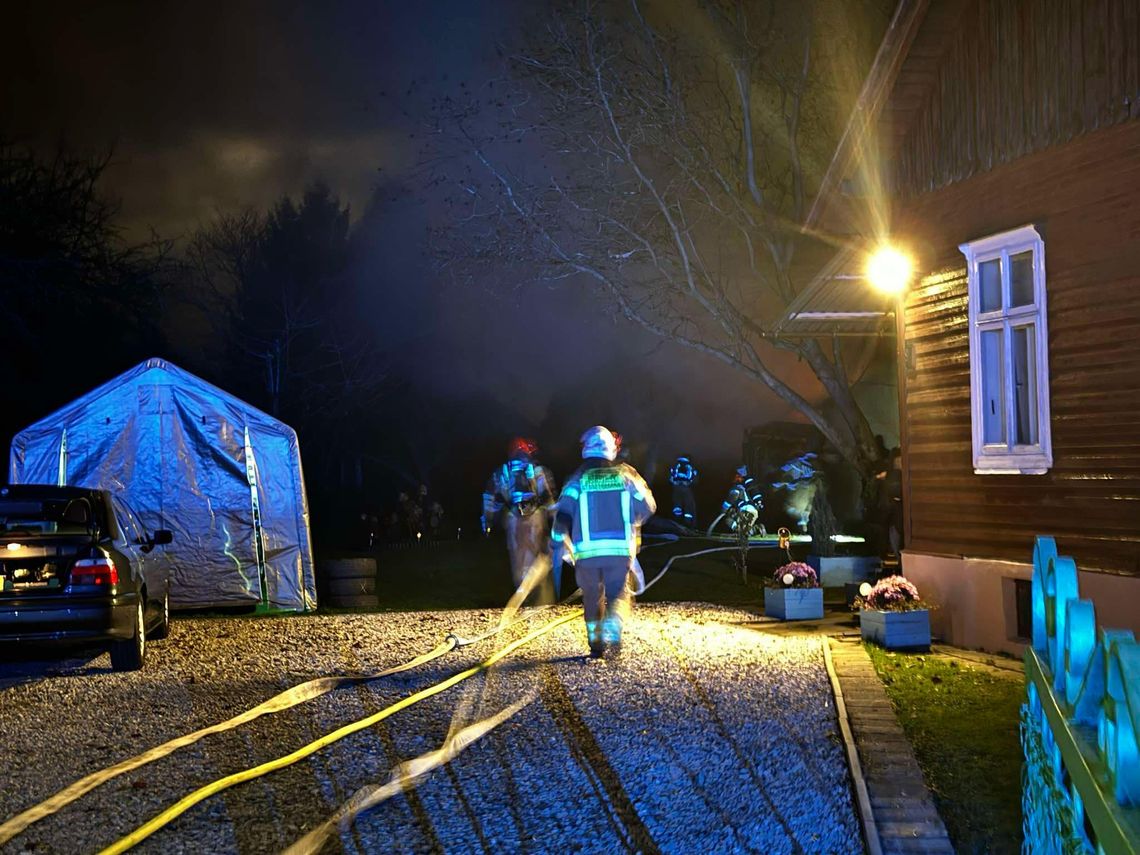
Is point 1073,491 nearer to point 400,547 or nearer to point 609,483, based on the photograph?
point 609,483

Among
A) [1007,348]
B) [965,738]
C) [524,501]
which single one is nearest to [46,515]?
[524,501]

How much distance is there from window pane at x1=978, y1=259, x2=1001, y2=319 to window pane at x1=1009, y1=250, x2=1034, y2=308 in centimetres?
17

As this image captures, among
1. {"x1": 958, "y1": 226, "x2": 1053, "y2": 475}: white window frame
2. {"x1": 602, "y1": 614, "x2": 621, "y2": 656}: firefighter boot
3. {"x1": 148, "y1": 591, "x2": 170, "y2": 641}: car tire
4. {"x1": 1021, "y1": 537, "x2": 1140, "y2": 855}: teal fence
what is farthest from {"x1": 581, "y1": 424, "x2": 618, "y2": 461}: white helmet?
→ {"x1": 1021, "y1": 537, "x2": 1140, "y2": 855}: teal fence

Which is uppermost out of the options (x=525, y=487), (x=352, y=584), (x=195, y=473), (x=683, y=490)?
(x=195, y=473)

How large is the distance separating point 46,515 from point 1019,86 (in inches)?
386

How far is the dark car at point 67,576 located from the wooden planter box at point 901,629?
6.89 metres

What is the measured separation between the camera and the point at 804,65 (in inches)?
863

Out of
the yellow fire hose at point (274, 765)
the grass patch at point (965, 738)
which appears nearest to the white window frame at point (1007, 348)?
the grass patch at point (965, 738)

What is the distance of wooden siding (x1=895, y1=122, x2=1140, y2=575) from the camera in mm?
9805

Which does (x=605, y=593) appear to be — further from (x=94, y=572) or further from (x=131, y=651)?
(x=94, y=572)

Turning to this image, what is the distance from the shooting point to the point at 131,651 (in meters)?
10.7

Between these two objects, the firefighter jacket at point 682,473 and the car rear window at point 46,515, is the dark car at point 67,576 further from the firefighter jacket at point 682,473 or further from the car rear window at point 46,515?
the firefighter jacket at point 682,473

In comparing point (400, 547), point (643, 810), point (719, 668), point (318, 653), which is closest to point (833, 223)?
point (719, 668)

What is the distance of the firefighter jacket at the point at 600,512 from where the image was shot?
10.5 metres
